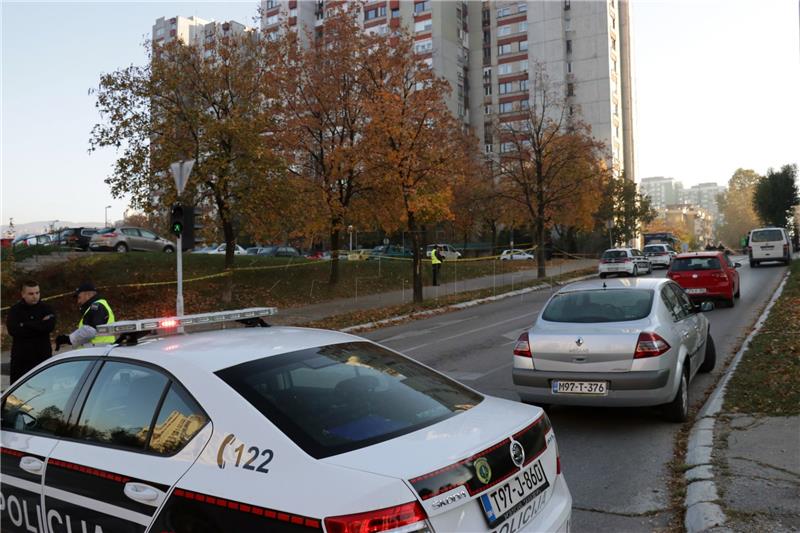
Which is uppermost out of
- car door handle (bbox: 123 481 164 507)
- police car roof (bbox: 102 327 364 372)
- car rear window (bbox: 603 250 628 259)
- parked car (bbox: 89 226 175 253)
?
parked car (bbox: 89 226 175 253)

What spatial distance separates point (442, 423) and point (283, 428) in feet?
2.41

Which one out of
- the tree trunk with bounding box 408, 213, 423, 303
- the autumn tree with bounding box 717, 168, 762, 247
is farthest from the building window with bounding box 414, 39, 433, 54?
the autumn tree with bounding box 717, 168, 762, 247

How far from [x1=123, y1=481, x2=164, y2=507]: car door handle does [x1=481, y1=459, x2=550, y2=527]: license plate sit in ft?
4.44

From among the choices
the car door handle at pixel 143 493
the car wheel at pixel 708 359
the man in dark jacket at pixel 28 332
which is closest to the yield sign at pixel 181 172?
the man in dark jacket at pixel 28 332

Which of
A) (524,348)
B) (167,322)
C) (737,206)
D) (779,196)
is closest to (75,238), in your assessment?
(524,348)

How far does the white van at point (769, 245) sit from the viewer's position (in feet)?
108

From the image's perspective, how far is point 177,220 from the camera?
13.3 metres

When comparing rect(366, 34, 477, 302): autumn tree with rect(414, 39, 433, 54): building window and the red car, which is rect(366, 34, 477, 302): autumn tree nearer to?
the red car

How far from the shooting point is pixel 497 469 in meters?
2.62

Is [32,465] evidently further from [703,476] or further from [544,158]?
[544,158]

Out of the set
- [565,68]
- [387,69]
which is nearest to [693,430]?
[387,69]

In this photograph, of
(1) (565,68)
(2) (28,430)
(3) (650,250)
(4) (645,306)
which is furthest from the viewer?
(1) (565,68)

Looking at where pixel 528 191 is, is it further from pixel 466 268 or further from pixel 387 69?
pixel 387 69

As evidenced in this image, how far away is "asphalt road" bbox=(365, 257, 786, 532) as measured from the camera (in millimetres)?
4551
